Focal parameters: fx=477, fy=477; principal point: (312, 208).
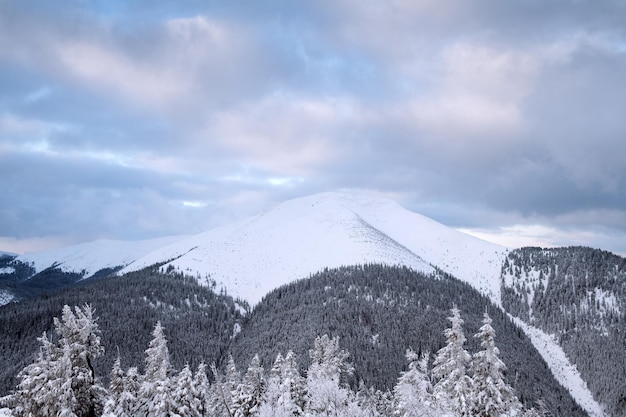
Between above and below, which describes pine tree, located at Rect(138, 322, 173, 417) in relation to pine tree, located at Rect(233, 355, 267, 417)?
above

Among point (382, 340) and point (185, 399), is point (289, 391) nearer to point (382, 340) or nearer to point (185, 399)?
point (185, 399)

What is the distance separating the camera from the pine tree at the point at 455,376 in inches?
1101

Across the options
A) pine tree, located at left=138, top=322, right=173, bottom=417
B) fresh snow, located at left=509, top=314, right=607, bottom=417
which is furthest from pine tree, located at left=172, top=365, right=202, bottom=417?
fresh snow, located at left=509, top=314, right=607, bottom=417

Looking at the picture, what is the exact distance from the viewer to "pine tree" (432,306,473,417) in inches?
1101

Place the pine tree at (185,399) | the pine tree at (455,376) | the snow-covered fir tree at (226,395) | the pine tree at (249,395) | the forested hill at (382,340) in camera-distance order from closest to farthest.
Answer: the pine tree at (455,376)
the pine tree at (185,399)
the pine tree at (249,395)
the snow-covered fir tree at (226,395)
the forested hill at (382,340)

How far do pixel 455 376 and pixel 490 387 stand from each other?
2.12 meters

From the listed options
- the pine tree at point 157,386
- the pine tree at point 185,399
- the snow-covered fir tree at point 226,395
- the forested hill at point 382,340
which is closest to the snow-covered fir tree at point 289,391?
the snow-covered fir tree at point 226,395

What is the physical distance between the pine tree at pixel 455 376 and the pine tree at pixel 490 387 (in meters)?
0.61

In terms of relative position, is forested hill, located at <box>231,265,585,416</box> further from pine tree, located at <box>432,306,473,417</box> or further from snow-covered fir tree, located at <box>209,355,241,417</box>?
pine tree, located at <box>432,306,473,417</box>

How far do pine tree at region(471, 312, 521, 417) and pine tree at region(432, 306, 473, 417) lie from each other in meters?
0.61

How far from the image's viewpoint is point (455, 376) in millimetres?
29422

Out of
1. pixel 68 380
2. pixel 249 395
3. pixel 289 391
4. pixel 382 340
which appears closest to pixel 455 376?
pixel 289 391

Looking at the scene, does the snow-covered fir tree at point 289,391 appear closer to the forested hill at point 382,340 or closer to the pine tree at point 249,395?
the pine tree at point 249,395

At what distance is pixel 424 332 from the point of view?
175000 millimetres
